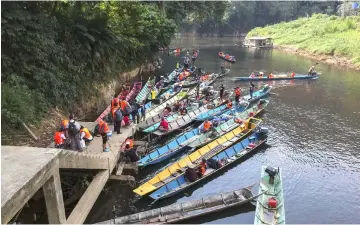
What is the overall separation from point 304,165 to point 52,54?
14186 mm

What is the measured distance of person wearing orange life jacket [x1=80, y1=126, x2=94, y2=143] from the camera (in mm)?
13103

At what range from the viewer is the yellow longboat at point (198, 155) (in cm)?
1341

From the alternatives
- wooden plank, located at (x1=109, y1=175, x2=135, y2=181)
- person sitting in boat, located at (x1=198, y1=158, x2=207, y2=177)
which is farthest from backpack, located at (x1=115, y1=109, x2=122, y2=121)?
person sitting in boat, located at (x1=198, y1=158, x2=207, y2=177)

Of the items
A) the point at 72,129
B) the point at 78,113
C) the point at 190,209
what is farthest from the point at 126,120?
the point at 190,209

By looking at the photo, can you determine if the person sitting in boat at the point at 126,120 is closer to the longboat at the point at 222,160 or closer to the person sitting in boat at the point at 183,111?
the longboat at the point at 222,160

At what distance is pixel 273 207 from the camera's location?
11.9 m


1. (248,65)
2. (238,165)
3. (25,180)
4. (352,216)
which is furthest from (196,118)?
(248,65)

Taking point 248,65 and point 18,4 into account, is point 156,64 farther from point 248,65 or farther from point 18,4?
point 18,4

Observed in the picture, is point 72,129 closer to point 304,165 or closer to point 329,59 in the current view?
point 304,165

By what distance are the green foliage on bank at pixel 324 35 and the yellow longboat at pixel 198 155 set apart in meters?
30.1

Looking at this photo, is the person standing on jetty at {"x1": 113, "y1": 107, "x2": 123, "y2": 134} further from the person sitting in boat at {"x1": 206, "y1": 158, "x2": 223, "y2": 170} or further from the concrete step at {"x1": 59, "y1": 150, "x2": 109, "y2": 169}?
the person sitting in boat at {"x1": 206, "y1": 158, "x2": 223, "y2": 170}

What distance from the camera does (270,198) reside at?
40.5ft

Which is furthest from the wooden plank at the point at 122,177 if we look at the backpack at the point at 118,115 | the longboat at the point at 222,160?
the backpack at the point at 118,115

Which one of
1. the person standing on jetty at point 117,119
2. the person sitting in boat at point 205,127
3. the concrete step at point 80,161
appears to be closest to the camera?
the concrete step at point 80,161
